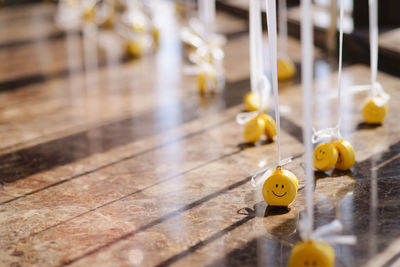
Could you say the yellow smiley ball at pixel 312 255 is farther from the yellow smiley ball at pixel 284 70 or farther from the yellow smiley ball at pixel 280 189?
the yellow smiley ball at pixel 284 70

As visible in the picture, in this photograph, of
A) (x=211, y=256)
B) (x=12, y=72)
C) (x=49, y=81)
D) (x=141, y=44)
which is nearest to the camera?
(x=211, y=256)

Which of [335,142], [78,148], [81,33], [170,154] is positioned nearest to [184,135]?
[170,154]

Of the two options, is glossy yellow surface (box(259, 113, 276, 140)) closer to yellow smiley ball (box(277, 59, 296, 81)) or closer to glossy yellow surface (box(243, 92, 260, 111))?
glossy yellow surface (box(243, 92, 260, 111))

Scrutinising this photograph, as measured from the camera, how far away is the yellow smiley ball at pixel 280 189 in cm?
177

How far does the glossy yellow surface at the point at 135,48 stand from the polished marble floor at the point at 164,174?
0.43 meters

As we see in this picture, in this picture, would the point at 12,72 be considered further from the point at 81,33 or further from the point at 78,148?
the point at 78,148

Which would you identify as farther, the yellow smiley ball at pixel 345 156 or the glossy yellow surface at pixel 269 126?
the glossy yellow surface at pixel 269 126

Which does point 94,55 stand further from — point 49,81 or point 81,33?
point 81,33

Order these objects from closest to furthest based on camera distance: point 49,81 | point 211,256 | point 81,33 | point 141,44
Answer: point 211,256 < point 49,81 < point 141,44 < point 81,33

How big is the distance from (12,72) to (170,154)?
2.19 metres

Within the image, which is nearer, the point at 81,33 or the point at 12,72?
the point at 12,72

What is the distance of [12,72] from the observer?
4.13 m

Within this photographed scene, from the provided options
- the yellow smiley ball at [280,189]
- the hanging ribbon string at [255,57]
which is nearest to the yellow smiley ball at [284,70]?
the hanging ribbon string at [255,57]

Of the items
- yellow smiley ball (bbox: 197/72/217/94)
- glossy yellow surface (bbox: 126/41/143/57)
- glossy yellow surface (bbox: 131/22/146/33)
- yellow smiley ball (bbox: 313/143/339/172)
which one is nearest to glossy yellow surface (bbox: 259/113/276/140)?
yellow smiley ball (bbox: 313/143/339/172)
